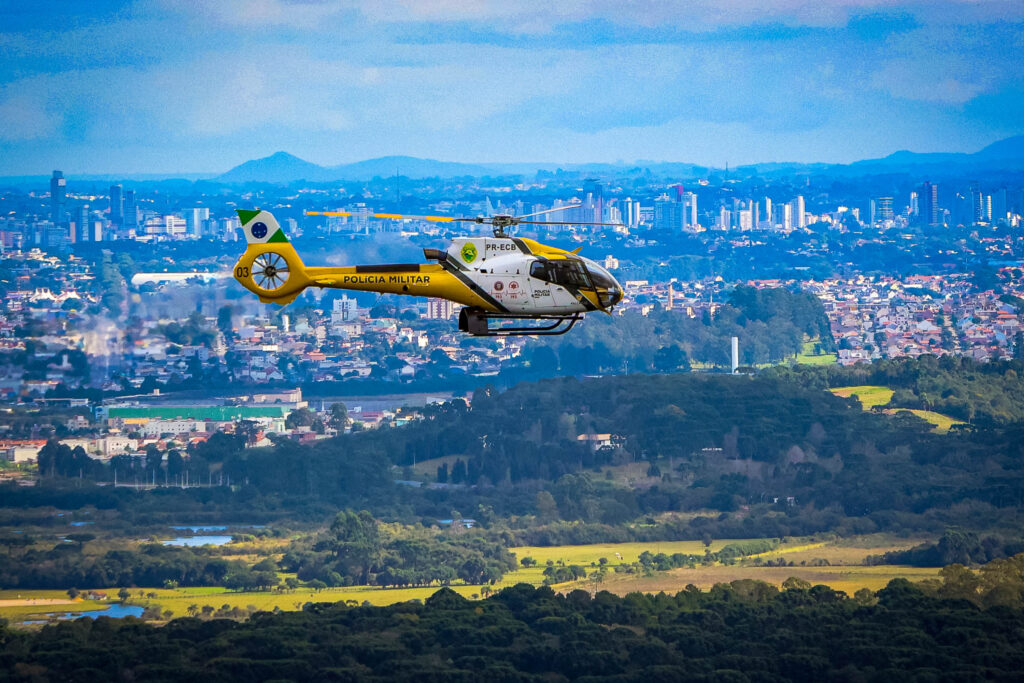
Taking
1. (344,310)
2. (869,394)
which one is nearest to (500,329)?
(869,394)

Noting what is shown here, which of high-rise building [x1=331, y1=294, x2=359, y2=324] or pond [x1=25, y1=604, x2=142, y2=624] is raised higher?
high-rise building [x1=331, y1=294, x2=359, y2=324]

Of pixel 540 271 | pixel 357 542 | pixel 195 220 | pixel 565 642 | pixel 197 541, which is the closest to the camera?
pixel 540 271

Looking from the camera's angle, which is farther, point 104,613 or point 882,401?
point 882,401

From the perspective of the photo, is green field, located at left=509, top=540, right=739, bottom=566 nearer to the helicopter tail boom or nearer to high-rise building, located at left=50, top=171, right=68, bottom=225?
the helicopter tail boom

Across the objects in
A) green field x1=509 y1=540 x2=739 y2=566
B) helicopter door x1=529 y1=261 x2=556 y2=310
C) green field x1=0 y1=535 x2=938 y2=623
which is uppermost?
helicopter door x1=529 y1=261 x2=556 y2=310

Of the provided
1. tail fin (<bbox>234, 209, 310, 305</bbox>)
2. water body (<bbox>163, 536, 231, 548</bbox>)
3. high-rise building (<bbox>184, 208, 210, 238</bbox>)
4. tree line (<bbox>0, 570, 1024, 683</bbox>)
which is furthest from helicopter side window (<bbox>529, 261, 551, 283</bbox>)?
high-rise building (<bbox>184, 208, 210, 238</bbox>)

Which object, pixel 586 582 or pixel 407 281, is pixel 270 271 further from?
pixel 586 582
